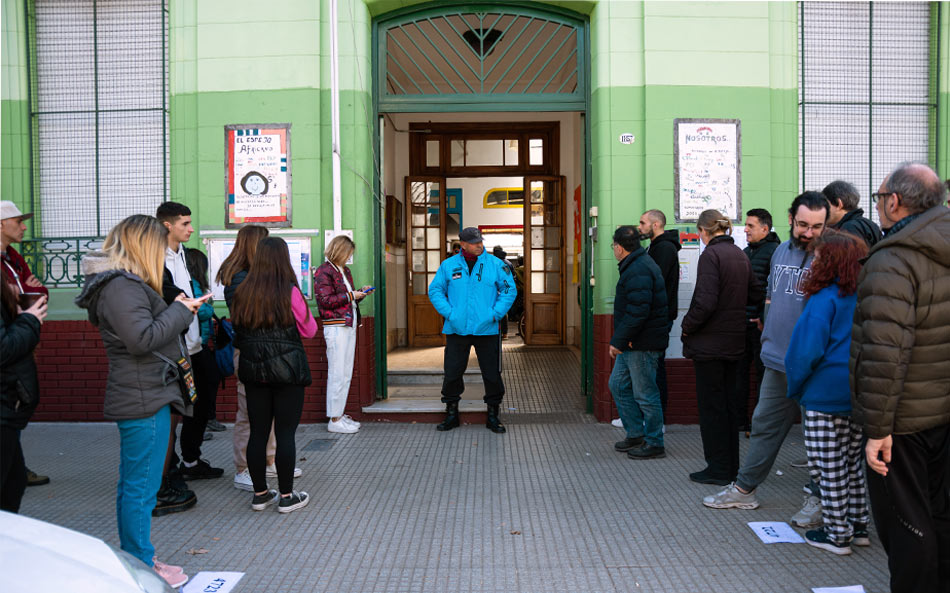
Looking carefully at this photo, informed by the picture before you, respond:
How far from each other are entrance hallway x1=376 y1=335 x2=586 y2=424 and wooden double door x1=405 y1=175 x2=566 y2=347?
21.6 inches

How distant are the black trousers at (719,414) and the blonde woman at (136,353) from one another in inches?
137

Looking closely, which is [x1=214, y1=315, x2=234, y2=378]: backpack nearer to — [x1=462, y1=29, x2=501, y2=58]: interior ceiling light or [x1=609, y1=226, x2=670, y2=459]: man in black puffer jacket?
[x1=609, y1=226, x2=670, y2=459]: man in black puffer jacket

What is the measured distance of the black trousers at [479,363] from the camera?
675 centimetres

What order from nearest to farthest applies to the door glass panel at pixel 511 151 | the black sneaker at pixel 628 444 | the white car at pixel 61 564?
the white car at pixel 61 564
the black sneaker at pixel 628 444
the door glass panel at pixel 511 151

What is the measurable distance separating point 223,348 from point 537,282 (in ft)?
23.8

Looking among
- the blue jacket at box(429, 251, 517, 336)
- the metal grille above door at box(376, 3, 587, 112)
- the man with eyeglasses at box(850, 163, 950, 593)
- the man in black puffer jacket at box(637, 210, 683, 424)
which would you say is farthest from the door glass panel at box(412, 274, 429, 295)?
the man with eyeglasses at box(850, 163, 950, 593)

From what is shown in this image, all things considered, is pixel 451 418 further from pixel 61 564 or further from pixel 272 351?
pixel 61 564

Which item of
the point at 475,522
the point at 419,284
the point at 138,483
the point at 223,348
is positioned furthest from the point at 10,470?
the point at 419,284

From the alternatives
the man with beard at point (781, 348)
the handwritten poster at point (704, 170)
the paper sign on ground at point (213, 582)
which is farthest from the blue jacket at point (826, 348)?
the handwritten poster at point (704, 170)

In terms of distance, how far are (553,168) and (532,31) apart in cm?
417

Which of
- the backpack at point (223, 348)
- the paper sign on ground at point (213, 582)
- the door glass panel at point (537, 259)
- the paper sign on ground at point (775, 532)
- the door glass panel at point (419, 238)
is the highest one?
the door glass panel at point (419, 238)

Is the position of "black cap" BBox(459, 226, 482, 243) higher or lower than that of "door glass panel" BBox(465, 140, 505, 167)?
lower

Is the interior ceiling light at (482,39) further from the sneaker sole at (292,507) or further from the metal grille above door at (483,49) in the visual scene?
the sneaker sole at (292,507)

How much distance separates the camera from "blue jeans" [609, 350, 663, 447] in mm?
5738
